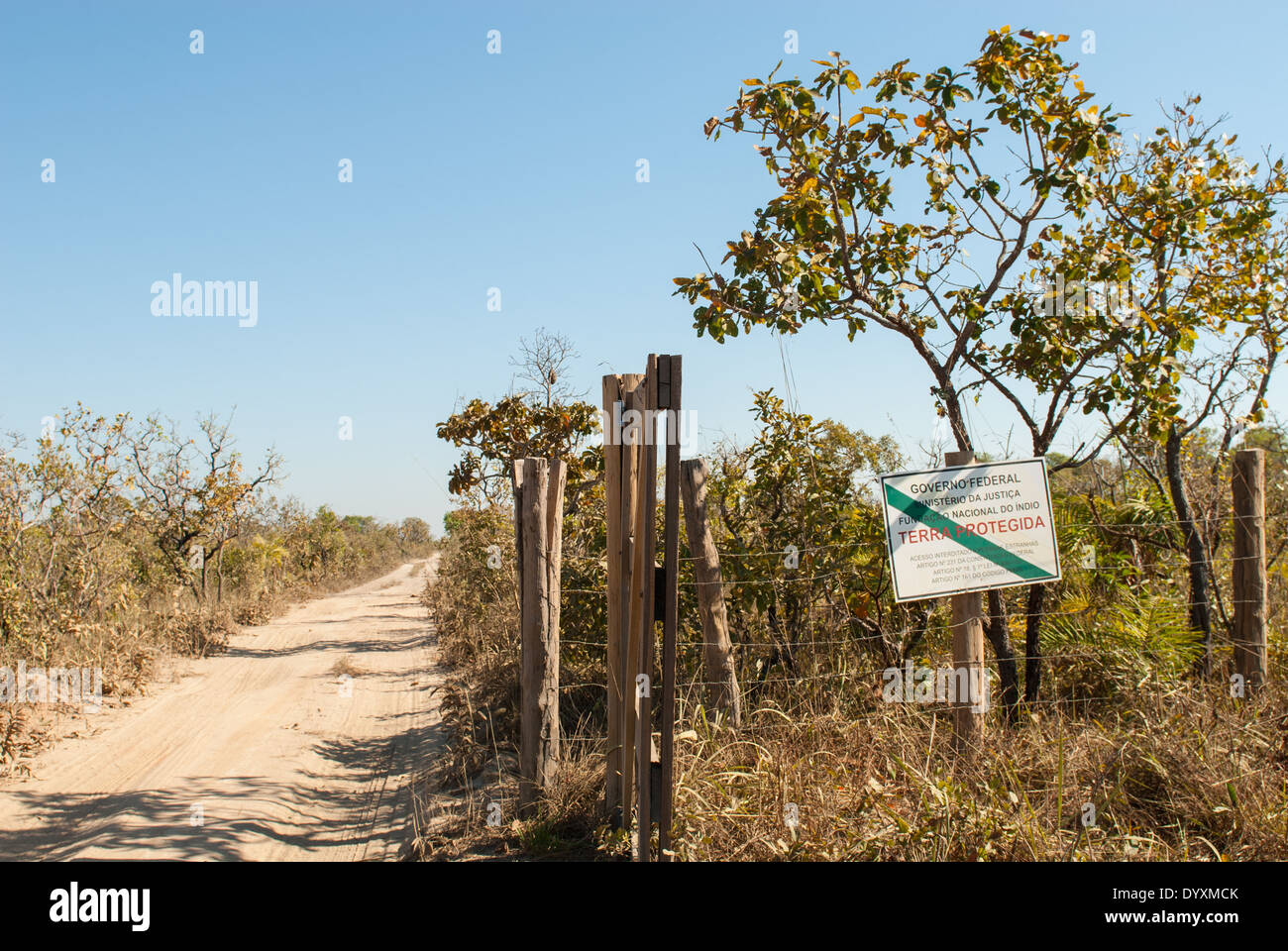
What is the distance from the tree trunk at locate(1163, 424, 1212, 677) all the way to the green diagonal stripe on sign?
1.84 m

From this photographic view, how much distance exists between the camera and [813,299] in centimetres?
505

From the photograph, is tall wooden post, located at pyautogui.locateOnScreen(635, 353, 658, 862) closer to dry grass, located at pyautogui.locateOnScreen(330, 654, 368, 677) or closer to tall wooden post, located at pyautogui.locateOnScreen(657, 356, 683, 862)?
tall wooden post, located at pyautogui.locateOnScreen(657, 356, 683, 862)

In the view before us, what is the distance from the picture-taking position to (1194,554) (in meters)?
5.48

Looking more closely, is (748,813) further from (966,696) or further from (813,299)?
(813,299)

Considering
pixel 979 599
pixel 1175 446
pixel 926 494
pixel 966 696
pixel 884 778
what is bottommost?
pixel 884 778

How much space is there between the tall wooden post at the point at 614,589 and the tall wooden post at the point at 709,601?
0.64 m

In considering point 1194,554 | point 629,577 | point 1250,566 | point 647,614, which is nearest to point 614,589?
point 629,577

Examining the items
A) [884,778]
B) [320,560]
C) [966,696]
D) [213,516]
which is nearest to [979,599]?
[966,696]

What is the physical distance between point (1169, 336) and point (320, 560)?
2120 centimetres

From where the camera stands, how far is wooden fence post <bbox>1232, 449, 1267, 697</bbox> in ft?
16.0

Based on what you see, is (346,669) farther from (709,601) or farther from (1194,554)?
(1194,554)

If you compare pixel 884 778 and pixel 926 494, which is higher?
pixel 926 494

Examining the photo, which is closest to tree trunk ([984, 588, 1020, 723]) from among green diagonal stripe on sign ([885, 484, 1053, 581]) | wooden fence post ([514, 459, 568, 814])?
green diagonal stripe on sign ([885, 484, 1053, 581])

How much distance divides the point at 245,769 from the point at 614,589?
3908mm
